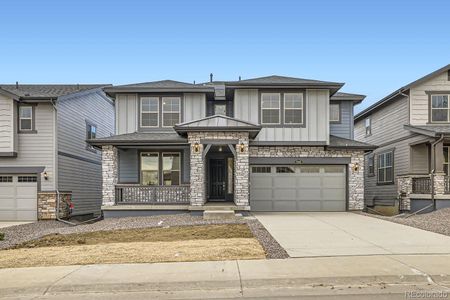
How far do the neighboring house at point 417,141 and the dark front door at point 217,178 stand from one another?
8.79 meters

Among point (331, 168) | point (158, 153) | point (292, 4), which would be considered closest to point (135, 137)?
point (158, 153)

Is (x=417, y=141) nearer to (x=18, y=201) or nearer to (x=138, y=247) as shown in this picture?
(x=138, y=247)

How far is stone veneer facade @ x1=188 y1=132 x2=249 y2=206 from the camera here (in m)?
16.8

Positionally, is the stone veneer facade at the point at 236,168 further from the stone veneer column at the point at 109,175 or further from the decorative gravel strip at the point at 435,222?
the decorative gravel strip at the point at 435,222

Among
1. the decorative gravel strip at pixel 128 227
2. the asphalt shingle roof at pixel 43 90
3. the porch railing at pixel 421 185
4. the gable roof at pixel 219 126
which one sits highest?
the asphalt shingle roof at pixel 43 90

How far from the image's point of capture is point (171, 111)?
1969 centimetres

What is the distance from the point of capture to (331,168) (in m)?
18.8

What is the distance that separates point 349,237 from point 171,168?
10.3 meters

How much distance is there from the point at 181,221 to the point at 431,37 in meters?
27.6

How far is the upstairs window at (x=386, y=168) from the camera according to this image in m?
22.5

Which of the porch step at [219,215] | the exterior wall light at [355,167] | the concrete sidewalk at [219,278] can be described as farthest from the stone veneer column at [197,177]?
the concrete sidewalk at [219,278]

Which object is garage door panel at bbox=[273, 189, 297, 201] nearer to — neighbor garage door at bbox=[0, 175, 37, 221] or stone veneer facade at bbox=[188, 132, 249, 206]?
stone veneer facade at bbox=[188, 132, 249, 206]

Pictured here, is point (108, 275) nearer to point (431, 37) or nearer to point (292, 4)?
point (292, 4)

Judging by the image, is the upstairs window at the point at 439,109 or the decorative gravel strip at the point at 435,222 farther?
the upstairs window at the point at 439,109
